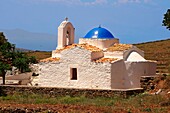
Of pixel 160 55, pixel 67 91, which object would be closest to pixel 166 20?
pixel 160 55

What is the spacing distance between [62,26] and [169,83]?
1018cm

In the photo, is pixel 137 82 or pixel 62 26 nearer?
pixel 137 82

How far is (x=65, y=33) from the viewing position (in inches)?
1238

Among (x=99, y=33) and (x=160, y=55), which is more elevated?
(x=160, y=55)

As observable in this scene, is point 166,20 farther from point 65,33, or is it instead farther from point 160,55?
point 65,33

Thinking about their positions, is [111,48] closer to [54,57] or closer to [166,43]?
[54,57]

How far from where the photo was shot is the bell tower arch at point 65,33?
31.2m

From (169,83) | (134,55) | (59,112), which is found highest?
(134,55)

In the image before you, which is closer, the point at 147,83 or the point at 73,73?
the point at 147,83

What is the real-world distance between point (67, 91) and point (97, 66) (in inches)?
107

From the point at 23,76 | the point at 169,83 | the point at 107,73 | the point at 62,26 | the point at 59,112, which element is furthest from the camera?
the point at 23,76

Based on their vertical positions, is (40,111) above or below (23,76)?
below

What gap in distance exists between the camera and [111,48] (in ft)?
94.7

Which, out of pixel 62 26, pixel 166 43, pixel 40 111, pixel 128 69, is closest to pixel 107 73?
pixel 128 69
